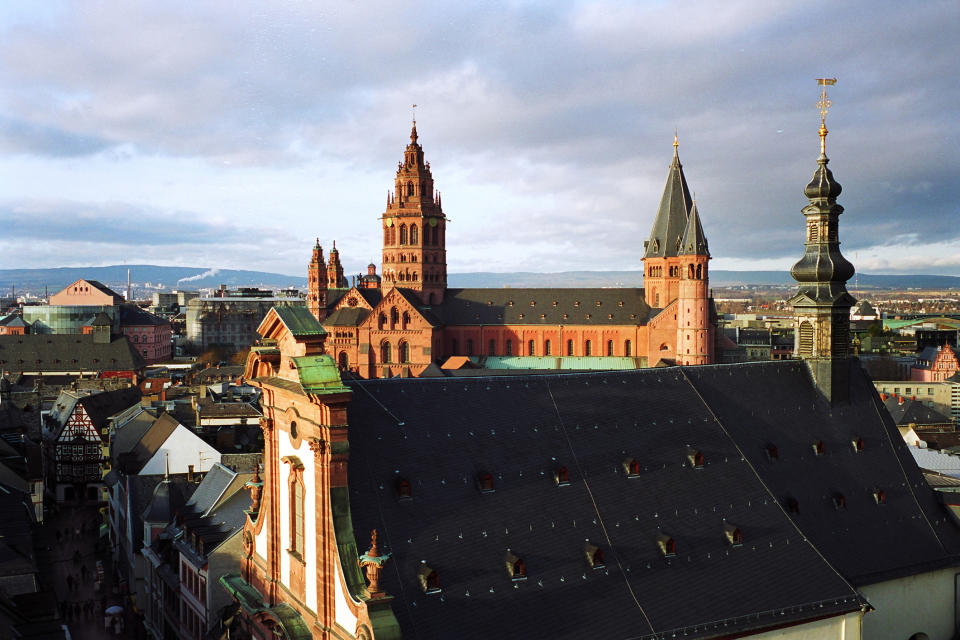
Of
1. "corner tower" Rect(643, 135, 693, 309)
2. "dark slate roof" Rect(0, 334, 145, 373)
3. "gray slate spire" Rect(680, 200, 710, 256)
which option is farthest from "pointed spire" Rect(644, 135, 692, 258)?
"dark slate roof" Rect(0, 334, 145, 373)

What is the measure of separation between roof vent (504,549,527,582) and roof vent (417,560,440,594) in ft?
7.13

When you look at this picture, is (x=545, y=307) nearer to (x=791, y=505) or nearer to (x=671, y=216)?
(x=671, y=216)

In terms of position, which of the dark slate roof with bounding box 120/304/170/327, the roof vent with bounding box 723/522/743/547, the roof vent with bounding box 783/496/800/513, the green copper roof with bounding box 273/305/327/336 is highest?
the green copper roof with bounding box 273/305/327/336

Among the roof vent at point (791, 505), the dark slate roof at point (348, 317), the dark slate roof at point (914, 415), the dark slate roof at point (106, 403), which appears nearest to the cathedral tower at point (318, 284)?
the dark slate roof at point (348, 317)

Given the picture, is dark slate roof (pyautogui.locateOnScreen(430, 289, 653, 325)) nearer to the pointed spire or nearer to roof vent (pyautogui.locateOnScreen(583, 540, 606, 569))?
the pointed spire

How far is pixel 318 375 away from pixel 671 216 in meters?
106

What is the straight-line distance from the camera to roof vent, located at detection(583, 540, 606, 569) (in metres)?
25.2

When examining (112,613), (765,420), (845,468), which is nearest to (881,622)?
(845,468)

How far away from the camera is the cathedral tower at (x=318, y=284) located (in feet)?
437

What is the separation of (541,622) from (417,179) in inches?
4572

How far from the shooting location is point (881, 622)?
3144cm

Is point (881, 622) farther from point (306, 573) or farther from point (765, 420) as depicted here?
point (306, 573)

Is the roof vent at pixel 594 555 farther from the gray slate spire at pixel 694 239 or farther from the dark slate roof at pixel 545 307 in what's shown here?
the dark slate roof at pixel 545 307

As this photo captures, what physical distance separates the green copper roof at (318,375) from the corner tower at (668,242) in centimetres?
10185
